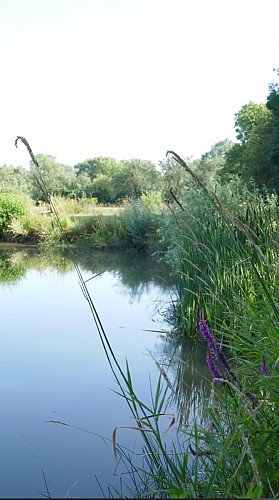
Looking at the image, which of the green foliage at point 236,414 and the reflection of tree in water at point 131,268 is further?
the reflection of tree in water at point 131,268

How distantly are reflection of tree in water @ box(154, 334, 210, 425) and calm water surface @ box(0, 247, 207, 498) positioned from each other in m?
0.02

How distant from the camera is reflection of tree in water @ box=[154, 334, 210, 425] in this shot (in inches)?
133

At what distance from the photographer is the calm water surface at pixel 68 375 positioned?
266 centimetres

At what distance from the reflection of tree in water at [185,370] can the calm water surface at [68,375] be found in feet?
0.06

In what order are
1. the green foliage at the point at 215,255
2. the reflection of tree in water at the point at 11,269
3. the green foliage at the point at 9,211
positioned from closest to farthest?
1. the green foliage at the point at 215,255
2. the reflection of tree in water at the point at 11,269
3. the green foliage at the point at 9,211

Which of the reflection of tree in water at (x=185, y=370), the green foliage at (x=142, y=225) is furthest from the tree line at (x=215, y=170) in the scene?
the reflection of tree in water at (x=185, y=370)

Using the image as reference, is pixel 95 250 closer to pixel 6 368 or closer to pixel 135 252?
pixel 135 252

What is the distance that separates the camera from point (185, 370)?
4230 mm

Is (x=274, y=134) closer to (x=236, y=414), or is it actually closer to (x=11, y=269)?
(x=11, y=269)

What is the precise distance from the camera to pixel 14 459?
9.12ft

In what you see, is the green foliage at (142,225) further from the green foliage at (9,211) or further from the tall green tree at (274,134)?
the tall green tree at (274,134)

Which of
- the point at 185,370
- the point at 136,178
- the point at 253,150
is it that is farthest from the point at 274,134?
the point at 185,370

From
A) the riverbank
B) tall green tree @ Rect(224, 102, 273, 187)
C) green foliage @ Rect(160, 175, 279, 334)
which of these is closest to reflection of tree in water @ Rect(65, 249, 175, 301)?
the riverbank

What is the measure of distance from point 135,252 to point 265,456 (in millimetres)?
11323
